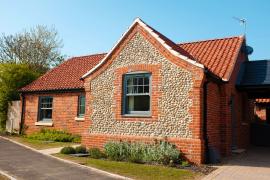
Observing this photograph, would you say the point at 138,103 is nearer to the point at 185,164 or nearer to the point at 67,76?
the point at 185,164

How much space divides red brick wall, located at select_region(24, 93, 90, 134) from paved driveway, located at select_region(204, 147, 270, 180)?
32.2 ft

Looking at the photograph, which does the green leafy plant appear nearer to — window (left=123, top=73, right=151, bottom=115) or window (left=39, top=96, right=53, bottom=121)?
window (left=123, top=73, right=151, bottom=115)

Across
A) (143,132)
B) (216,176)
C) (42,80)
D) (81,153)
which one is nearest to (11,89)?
(42,80)

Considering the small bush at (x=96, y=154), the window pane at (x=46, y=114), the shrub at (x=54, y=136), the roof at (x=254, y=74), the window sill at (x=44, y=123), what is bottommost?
the small bush at (x=96, y=154)

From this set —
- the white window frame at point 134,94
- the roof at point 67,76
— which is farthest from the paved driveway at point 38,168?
the roof at point 67,76

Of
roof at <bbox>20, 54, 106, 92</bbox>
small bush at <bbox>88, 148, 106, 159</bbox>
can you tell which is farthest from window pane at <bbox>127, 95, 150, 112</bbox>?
roof at <bbox>20, 54, 106, 92</bbox>

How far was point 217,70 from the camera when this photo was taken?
580 inches

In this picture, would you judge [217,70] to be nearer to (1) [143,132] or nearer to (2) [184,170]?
(1) [143,132]

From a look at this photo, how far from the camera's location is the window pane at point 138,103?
1380 centimetres

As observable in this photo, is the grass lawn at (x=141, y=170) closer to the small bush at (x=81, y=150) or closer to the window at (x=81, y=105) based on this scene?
the small bush at (x=81, y=150)

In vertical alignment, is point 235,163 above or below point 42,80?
below

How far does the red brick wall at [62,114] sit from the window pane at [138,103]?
5.86 meters

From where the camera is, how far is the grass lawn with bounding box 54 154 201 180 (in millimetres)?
9578

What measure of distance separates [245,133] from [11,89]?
695 inches
